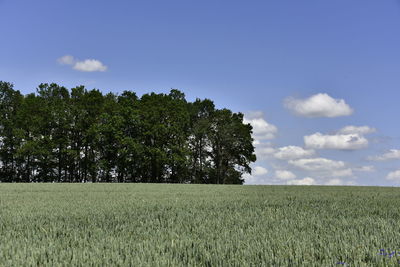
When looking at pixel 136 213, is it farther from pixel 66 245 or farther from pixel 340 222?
pixel 340 222

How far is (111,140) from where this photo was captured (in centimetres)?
4600

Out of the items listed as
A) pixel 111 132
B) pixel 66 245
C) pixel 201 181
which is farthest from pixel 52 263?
pixel 201 181

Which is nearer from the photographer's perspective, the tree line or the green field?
the green field

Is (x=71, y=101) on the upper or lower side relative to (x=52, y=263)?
upper

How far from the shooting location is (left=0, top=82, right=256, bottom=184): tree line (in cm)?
4475

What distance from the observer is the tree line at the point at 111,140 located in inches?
1762

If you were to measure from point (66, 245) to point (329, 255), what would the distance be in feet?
9.46

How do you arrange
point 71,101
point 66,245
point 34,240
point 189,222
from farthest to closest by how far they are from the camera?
point 71,101, point 189,222, point 34,240, point 66,245

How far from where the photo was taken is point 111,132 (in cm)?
4509

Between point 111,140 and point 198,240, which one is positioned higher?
point 111,140

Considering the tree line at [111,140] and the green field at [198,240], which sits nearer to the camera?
the green field at [198,240]

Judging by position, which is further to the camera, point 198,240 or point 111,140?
point 111,140

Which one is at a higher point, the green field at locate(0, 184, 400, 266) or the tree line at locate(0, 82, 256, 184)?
the tree line at locate(0, 82, 256, 184)

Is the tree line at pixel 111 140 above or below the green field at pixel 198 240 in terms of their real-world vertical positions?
above
